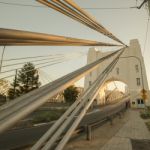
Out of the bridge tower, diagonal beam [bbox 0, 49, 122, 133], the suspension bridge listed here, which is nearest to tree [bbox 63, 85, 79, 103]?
the bridge tower

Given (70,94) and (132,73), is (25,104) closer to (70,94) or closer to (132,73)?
(70,94)

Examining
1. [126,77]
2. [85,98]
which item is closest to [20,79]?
[126,77]

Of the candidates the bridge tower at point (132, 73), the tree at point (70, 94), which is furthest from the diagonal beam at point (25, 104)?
the tree at point (70, 94)

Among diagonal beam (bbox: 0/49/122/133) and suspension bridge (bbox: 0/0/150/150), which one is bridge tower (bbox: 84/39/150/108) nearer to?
suspension bridge (bbox: 0/0/150/150)

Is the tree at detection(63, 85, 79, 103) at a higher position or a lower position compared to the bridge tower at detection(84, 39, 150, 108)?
lower

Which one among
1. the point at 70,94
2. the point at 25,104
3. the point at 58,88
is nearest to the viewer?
the point at 25,104

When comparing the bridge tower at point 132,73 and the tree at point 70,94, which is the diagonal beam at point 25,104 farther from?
the tree at point 70,94

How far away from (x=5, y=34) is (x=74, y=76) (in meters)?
1.40

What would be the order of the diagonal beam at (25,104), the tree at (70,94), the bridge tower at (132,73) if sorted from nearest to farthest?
the diagonal beam at (25,104) < the bridge tower at (132,73) < the tree at (70,94)

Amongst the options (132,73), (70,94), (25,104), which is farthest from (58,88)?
(132,73)

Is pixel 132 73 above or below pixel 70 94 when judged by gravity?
above

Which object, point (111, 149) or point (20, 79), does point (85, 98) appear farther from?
point (20, 79)

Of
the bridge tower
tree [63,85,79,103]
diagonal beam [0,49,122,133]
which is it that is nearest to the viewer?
diagonal beam [0,49,122,133]

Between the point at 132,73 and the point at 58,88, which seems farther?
the point at 132,73
